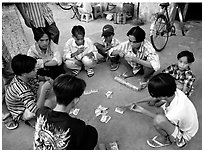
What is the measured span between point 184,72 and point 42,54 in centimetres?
197

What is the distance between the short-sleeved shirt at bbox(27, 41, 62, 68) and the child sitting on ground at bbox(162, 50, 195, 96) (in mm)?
1679

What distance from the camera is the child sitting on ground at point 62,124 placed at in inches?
74.0

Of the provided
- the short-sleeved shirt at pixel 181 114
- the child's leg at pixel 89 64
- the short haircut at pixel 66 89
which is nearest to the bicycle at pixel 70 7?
the child's leg at pixel 89 64

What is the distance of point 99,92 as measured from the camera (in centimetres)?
354

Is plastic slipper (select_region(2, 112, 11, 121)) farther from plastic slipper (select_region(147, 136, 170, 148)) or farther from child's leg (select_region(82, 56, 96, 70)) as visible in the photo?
plastic slipper (select_region(147, 136, 170, 148))

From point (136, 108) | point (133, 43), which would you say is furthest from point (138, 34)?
point (136, 108)

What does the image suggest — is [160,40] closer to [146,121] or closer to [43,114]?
[146,121]

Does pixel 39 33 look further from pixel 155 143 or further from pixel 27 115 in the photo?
pixel 155 143

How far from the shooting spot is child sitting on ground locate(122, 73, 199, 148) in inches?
93.4

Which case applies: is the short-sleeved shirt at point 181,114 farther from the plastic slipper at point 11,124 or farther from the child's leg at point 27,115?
the plastic slipper at point 11,124

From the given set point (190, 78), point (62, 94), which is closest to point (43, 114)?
point (62, 94)

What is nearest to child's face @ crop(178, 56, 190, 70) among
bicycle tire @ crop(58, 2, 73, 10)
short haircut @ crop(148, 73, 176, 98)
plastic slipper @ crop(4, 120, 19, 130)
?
short haircut @ crop(148, 73, 176, 98)

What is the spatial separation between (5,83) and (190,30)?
160 inches

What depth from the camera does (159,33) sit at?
458cm
